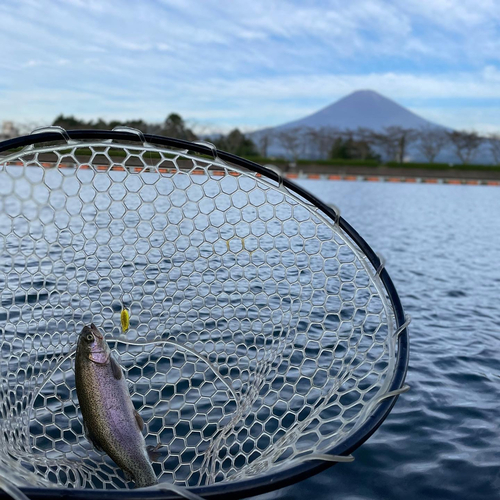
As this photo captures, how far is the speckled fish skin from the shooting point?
276cm

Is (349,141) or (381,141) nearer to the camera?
(349,141)

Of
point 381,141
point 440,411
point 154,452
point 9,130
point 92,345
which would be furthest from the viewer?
point 381,141

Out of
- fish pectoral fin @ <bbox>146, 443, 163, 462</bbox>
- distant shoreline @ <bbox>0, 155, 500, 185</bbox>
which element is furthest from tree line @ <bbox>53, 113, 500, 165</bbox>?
fish pectoral fin @ <bbox>146, 443, 163, 462</bbox>

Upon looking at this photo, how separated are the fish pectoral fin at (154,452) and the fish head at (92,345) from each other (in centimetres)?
66

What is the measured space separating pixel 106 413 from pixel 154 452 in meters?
0.49

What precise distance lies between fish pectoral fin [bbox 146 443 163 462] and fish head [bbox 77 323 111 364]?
2.16 ft

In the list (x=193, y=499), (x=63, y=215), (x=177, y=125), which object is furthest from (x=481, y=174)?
(x=193, y=499)

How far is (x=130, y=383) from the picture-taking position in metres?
4.16

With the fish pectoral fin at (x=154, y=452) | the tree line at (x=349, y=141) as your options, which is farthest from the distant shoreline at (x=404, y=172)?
the fish pectoral fin at (x=154, y=452)

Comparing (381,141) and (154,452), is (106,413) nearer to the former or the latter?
(154,452)

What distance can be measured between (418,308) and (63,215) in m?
10.3

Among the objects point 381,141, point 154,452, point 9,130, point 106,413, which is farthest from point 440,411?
point 381,141

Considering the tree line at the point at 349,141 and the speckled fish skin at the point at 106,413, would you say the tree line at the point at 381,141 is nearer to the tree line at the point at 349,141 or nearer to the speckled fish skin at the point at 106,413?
the tree line at the point at 349,141

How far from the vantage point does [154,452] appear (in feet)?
10.1
